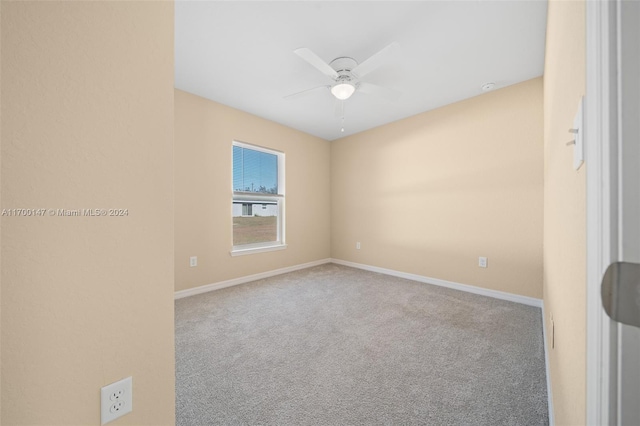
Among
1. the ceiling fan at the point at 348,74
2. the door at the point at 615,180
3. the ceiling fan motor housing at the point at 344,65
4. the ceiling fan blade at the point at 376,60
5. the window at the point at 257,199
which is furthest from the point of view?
the window at the point at 257,199

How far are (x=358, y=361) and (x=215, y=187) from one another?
106 inches

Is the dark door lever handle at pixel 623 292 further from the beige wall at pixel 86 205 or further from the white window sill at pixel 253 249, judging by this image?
the white window sill at pixel 253 249

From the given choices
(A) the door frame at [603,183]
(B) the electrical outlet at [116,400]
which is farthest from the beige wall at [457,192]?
(B) the electrical outlet at [116,400]

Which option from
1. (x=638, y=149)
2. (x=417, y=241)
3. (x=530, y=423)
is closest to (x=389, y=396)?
(x=530, y=423)

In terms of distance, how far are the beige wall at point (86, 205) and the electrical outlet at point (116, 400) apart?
0.05 ft

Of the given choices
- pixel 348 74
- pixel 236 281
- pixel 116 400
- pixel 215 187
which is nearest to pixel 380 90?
pixel 348 74

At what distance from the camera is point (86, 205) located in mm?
747

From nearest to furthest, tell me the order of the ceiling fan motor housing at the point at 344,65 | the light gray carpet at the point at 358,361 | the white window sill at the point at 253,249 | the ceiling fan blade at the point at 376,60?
the light gray carpet at the point at 358,361
the ceiling fan blade at the point at 376,60
the ceiling fan motor housing at the point at 344,65
the white window sill at the point at 253,249

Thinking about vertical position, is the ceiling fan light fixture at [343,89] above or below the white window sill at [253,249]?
above

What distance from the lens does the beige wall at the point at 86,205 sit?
2.10ft

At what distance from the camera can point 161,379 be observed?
900mm

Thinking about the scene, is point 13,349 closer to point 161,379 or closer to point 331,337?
point 161,379

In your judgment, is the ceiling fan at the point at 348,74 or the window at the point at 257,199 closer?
the ceiling fan at the point at 348,74

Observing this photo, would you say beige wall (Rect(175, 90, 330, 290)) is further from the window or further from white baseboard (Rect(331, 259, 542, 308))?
white baseboard (Rect(331, 259, 542, 308))
